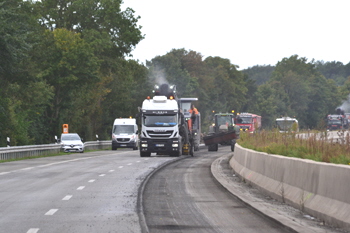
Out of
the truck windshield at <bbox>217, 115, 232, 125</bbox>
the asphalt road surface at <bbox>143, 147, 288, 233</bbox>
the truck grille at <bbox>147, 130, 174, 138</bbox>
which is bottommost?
the asphalt road surface at <bbox>143, 147, 288, 233</bbox>

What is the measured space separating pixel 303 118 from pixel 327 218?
16039cm

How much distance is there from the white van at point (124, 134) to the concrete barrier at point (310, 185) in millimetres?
41093

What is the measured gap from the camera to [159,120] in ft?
132

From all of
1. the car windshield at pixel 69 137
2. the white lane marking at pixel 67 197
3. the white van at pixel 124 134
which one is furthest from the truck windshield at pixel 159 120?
the white lane marking at pixel 67 197

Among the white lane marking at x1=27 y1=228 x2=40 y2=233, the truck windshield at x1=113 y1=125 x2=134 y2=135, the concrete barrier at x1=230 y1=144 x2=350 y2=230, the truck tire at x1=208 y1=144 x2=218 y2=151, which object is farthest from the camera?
the truck windshield at x1=113 y1=125 x2=134 y2=135

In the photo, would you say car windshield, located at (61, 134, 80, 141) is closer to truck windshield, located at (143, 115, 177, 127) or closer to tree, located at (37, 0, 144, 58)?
truck windshield, located at (143, 115, 177, 127)

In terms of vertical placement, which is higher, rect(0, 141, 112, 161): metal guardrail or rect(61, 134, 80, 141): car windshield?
rect(61, 134, 80, 141): car windshield

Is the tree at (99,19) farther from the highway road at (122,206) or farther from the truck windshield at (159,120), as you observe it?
the highway road at (122,206)

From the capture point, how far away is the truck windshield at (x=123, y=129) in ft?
193

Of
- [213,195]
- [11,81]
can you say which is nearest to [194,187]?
[213,195]

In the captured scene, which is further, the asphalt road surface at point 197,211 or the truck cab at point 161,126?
the truck cab at point 161,126

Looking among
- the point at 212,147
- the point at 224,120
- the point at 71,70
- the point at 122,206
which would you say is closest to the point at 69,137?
the point at 212,147

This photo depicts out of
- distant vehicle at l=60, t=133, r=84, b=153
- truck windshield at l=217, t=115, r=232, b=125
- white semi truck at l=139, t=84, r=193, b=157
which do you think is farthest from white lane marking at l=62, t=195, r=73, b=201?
truck windshield at l=217, t=115, r=232, b=125

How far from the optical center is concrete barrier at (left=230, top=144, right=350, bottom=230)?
1041 cm
